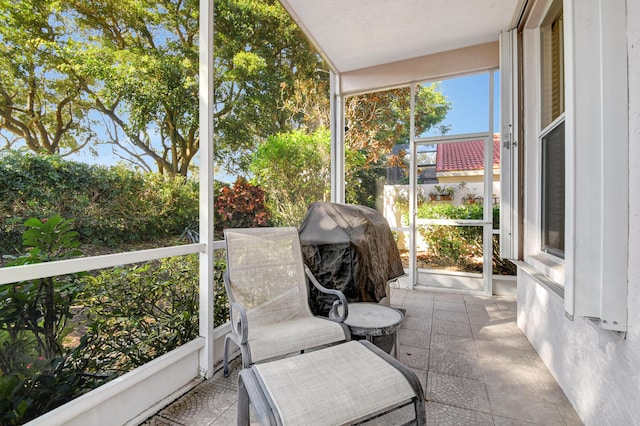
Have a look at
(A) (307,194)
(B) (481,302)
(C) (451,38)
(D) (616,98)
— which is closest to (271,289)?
(D) (616,98)

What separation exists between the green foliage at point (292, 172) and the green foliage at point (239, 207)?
1.08 ft

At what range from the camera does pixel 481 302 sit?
3879 millimetres

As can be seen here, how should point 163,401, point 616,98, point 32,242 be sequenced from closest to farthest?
point 616,98 → point 32,242 → point 163,401

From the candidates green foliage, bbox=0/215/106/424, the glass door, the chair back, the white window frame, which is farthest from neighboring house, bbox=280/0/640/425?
green foliage, bbox=0/215/106/424

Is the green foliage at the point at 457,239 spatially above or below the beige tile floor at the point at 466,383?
above

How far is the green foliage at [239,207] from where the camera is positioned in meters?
3.20

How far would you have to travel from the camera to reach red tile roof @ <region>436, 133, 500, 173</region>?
4188 millimetres

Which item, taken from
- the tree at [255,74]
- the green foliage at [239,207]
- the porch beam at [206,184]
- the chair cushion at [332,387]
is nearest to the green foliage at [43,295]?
the porch beam at [206,184]

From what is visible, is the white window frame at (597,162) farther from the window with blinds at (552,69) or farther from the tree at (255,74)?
the tree at (255,74)

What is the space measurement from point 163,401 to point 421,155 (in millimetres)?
4338

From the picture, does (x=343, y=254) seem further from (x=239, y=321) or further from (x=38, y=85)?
(x=38, y=85)

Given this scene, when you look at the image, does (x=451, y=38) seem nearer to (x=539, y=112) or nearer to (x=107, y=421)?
(x=539, y=112)

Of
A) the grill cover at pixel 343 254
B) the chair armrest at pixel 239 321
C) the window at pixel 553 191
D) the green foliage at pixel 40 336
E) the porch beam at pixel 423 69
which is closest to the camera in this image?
the green foliage at pixel 40 336

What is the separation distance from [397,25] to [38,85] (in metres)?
3.45
